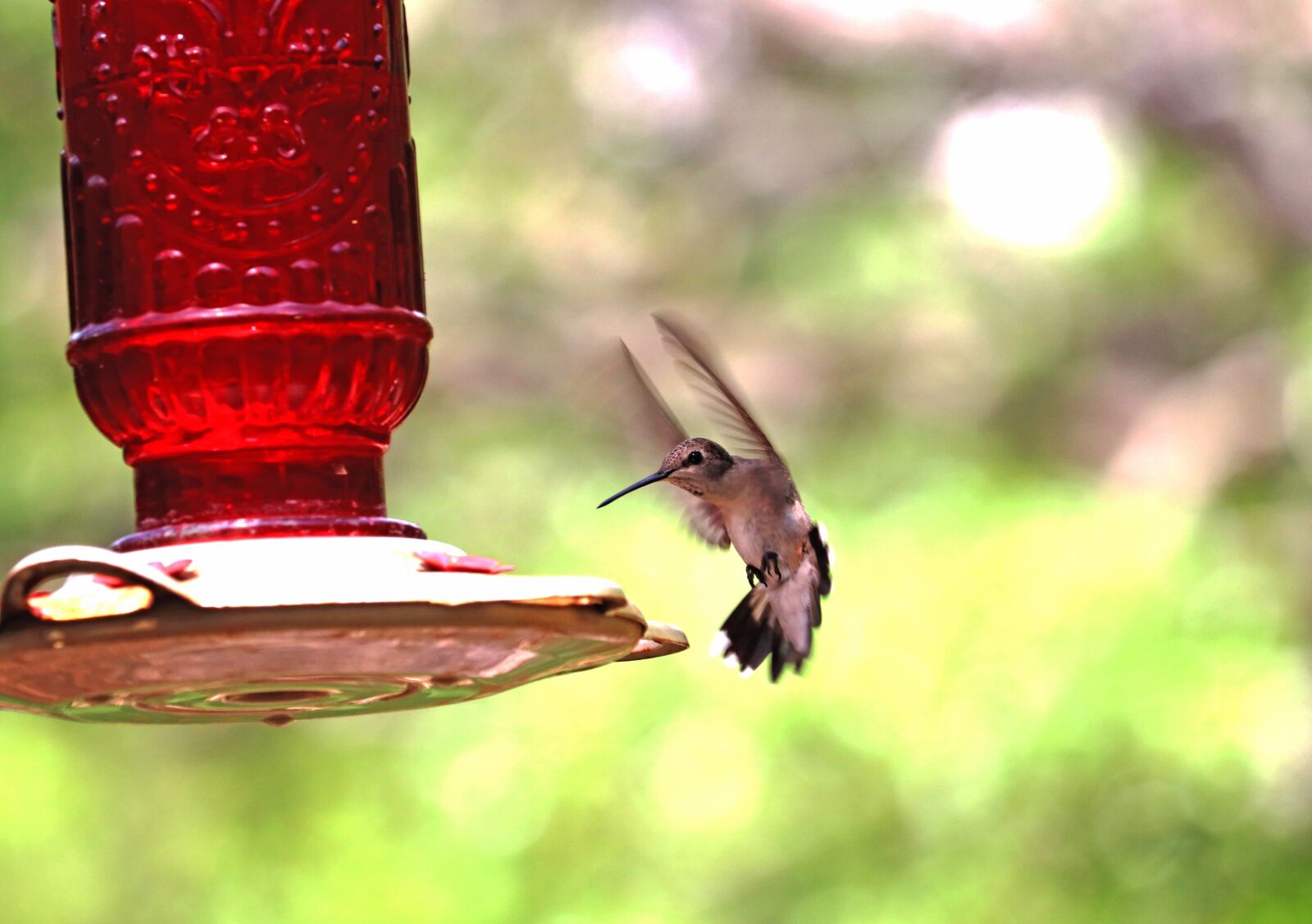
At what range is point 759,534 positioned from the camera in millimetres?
4590

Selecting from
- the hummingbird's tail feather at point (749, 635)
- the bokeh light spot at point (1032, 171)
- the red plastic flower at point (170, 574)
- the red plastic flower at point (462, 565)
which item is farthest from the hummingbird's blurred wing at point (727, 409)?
the bokeh light spot at point (1032, 171)

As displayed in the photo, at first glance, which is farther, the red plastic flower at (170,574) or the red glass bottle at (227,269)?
the red glass bottle at (227,269)

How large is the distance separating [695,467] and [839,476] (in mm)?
5351

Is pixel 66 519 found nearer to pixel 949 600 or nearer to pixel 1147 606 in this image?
pixel 949 600

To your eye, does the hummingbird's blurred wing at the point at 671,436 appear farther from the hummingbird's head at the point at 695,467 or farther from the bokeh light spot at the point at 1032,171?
the bokeh light spot at the point at 1032,171

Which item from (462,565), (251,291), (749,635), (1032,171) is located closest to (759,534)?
(749,635)

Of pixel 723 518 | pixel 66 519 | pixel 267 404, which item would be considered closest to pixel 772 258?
pixel 66 519

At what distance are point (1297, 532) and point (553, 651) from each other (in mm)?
6650

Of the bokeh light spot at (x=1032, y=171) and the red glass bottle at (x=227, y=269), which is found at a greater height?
the bokeh light spot at (x=1032, y=171)

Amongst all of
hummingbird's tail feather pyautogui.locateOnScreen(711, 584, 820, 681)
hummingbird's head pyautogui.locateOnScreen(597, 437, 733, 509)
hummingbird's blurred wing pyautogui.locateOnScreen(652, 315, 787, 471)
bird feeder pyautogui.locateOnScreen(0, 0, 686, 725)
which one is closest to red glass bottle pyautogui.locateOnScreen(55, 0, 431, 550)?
bird feeder pyautogui.locateOnScreen(0, 0, 686, 725)

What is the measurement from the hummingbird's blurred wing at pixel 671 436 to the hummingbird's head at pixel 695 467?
0.40 ft

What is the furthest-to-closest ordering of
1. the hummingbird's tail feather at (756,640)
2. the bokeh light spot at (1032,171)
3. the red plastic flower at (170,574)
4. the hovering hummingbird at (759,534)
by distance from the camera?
the bokeh light spot at (1032,171), the hummingbird's tail feather at (756,640), the hovering hummingbird at (759,534), the red plastic flower at (170,574)

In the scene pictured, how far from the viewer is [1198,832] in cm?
848

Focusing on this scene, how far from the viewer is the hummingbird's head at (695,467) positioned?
170 inches
